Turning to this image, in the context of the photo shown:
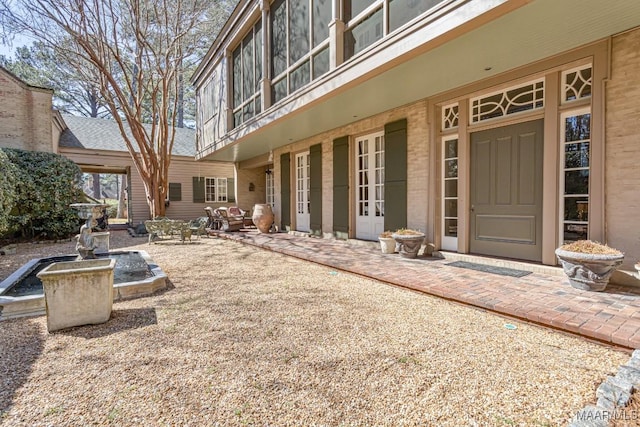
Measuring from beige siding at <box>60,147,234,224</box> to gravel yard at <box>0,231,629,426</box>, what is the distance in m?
11.5

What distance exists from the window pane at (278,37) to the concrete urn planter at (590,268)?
5.96 metres

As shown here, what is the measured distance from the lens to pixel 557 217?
402 cm

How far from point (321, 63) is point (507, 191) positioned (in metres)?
3.67

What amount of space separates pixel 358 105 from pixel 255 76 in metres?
3.45

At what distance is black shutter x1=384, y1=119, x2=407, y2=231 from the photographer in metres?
5.85

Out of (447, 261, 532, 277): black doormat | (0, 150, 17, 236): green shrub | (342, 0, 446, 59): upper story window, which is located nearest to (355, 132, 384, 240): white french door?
(447, 261, 532, 277): black doormat

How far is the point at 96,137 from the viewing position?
13406 mm

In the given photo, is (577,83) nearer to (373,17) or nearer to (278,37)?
(373,17)

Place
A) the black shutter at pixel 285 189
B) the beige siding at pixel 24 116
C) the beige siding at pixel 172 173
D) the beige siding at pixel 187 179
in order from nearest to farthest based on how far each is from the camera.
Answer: the beige siding at pixel 24 116 → the black shutter at pixel 285 189 → the beige siding at pixel 172 173 → the beige siding at pixel 187 179

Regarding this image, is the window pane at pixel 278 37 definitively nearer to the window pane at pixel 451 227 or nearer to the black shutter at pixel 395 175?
the black shutter at pixel 395 175

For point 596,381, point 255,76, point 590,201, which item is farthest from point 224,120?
point 596,381

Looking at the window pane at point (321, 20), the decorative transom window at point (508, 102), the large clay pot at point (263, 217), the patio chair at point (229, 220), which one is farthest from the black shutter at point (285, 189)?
the decorative transom window at point (508, 102)

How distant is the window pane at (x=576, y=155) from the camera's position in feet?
12.5

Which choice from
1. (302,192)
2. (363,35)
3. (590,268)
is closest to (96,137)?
(302,192)
